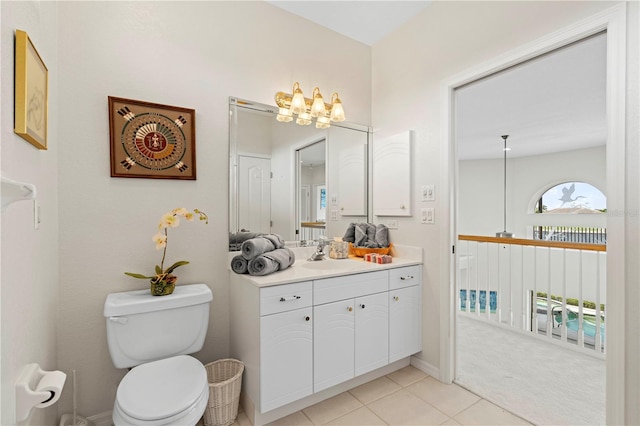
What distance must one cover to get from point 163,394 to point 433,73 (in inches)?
101

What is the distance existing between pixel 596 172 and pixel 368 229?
547 centimetres

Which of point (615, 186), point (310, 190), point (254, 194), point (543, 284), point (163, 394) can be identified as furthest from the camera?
point (543, 284)

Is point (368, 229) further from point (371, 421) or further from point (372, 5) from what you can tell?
point (372, 5)

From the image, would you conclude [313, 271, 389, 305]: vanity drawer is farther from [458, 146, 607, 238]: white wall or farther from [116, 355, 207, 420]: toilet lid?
[458, 146, 607, 238]: white wall

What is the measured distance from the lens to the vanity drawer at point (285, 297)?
164 centimetres

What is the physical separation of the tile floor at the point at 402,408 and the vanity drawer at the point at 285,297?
0.68 meters

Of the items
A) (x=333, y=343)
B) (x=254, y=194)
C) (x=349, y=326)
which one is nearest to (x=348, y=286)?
(x=349, y=326)

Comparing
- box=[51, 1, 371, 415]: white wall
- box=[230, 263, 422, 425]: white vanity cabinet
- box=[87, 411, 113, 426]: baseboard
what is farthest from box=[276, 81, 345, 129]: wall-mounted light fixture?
box=[87, 411, 113, 426]: baseboard

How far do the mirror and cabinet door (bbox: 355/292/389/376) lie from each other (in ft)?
2.43

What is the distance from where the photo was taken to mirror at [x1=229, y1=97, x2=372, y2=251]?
2.13m

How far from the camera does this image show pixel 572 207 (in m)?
5.95

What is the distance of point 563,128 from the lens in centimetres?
429

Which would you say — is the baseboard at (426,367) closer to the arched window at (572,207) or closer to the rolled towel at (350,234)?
the rolled towel at (350,234)

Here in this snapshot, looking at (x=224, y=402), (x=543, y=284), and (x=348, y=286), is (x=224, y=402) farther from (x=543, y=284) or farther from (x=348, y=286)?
(x=543, y=284)
